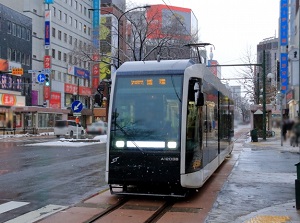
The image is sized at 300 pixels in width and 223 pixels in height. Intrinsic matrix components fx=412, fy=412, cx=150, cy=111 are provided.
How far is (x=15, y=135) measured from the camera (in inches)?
1866

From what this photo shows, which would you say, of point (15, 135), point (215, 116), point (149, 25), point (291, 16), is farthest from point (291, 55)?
point (15, 135)

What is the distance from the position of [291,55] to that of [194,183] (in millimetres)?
5540

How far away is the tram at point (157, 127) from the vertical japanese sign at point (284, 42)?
4.41 meters

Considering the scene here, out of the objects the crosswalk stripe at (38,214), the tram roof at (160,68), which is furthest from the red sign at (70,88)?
the crosswalk stripe at (38,214)

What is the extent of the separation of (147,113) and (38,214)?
3094 millimetres

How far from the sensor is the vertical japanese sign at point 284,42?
3.91m

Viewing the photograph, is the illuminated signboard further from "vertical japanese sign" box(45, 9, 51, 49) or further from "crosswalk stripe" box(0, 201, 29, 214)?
"vertical japanese sign" box(45, 9, 51, 49)

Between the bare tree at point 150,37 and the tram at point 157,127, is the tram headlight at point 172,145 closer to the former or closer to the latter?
the tram at point 157,127

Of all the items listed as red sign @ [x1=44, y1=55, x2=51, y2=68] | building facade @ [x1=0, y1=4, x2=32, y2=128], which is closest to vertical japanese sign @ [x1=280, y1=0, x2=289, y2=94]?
building facade @ [x1=0, y1=4, x2=32, y2=128]

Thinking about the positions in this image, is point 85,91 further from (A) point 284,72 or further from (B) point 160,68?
(A) point 284,72

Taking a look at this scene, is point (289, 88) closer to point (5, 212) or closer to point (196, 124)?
point (196, 124)

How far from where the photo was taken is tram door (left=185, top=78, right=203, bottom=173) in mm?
8914

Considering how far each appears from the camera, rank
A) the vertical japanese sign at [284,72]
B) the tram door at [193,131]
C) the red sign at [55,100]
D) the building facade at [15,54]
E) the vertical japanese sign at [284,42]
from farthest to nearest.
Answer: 1. the red sign at [55,100]
2. the building facade at [15,54]
3. the tram door at [193,131]
4. the vertical japanese sign at [284,42]
5. the vertical japanese sign at [284,72]

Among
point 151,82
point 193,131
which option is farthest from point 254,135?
point 151,82
